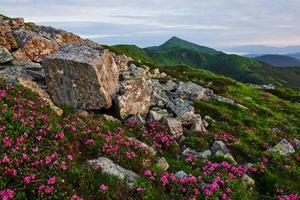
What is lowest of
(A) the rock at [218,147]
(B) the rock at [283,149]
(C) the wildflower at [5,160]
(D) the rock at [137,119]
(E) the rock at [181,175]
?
(B) the rock at [283,149]

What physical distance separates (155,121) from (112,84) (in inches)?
142

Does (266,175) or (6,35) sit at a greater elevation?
(6,35)

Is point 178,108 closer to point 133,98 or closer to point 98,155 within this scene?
point 133,98

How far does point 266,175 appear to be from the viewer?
20594 millimetres

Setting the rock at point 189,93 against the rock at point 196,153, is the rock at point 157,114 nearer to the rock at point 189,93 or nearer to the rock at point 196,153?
the rock at point 196,153

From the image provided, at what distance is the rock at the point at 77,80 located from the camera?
2353 cm

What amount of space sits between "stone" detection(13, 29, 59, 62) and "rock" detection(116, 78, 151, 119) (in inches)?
444

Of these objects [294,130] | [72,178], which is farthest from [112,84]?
[294,130]

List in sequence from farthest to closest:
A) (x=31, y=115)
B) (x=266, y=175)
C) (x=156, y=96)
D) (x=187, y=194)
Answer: (x=156, y=96), (x=266, y=175), (x=31, y=115), (x=187, y=194)

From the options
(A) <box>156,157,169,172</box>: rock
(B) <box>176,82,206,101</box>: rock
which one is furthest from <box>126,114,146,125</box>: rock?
(B) <box>176,82,206,101</box>: rock

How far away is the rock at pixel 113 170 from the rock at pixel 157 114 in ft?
32.0

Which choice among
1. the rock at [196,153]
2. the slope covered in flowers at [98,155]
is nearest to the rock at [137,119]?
the slope covered in flowers at [98,155]

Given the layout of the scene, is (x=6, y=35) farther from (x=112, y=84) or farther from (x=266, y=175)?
(x=266, y=175)

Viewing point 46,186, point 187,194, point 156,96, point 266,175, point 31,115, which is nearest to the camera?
point 46,186
